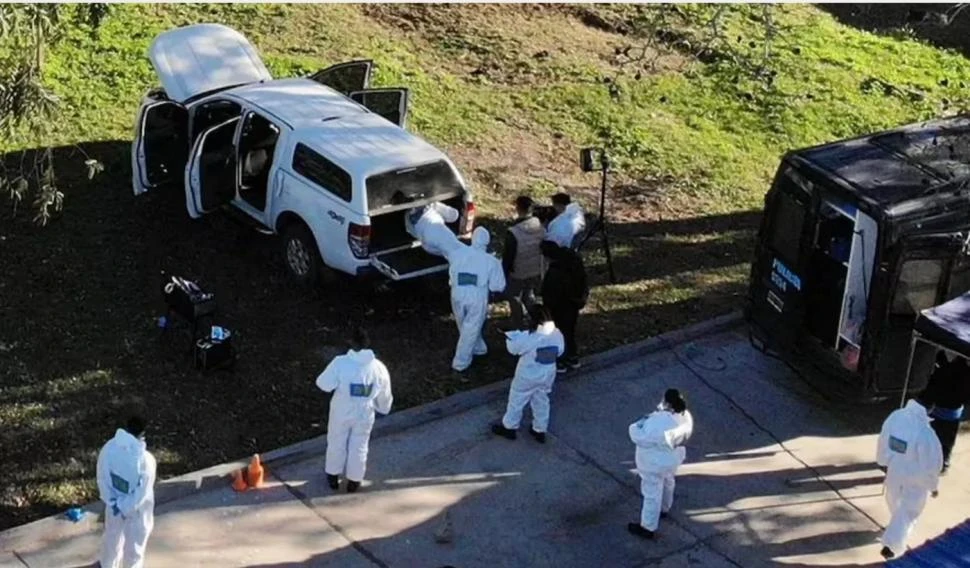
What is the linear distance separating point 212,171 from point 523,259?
125 inches

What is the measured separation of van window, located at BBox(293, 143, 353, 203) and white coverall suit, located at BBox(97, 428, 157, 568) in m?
4.13

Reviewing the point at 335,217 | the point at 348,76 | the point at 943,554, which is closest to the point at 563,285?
the point at 335,217

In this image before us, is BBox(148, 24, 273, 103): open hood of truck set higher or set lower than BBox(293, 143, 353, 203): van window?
higher

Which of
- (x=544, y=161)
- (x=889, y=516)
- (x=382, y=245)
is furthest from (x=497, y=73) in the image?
(x=889, y=516)

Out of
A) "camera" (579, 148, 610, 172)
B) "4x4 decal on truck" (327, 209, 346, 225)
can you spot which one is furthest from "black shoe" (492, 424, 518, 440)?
"camera" (579, 148, 610, 172)

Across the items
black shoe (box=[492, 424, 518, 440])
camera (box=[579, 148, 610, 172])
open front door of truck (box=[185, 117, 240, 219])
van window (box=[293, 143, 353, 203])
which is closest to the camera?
black shoe (box=[492, 424, 518, 440])

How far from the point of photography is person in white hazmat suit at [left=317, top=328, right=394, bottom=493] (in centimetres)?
1138

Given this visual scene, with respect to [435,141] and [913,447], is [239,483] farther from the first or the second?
[435,141]

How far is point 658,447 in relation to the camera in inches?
441

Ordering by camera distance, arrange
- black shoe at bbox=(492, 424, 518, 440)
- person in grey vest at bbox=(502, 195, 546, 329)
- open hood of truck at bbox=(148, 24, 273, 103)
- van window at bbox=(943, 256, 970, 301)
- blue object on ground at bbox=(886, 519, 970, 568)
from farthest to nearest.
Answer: open hood of truck at bbox=(148, 24, 273, 103), person in grey vest at bbox=(502, 195, 546, 329), black shoe at bbox=(492, 424, 518, 440), van window at bbox=(943, 256, 970, 301), blue object on ground at bbox=(886, 519, 970, 568)

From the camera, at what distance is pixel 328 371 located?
11414mm

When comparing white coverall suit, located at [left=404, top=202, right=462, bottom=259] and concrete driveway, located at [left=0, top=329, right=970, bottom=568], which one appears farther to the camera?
white coverall suit, located at [left=404, top=202, right=462, bottom=259]

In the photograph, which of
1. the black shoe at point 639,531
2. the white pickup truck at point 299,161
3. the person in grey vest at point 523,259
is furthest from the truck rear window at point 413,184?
the black shoe at point 639,531

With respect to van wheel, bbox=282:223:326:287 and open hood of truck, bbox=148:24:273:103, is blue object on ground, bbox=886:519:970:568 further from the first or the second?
open hood of truck, bbox=148:24:273:103
